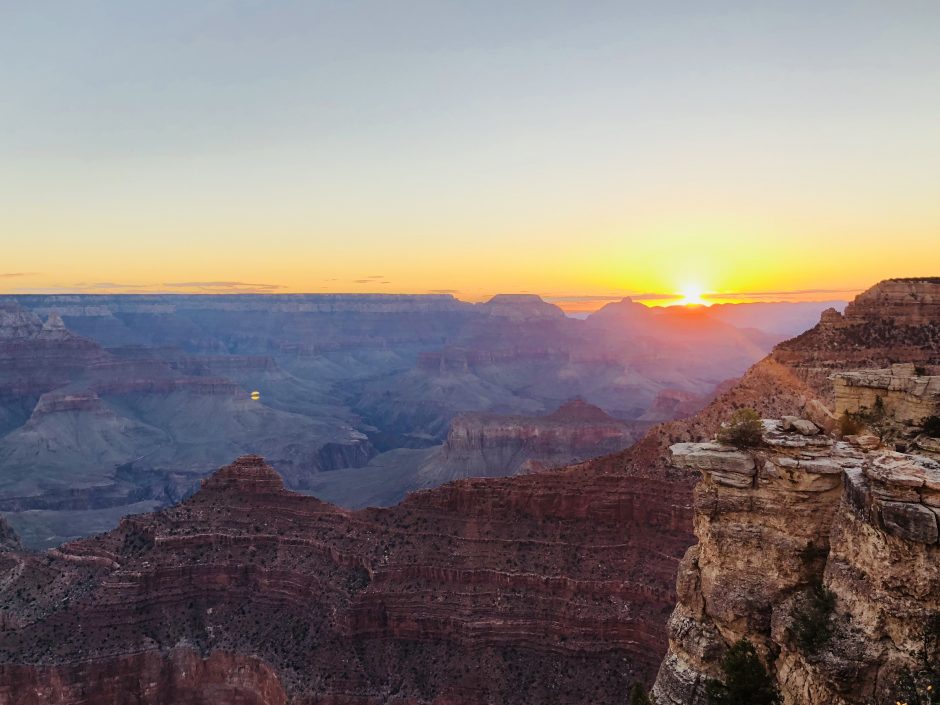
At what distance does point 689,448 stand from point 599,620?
23.4 m

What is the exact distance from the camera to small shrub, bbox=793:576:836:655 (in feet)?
45.2

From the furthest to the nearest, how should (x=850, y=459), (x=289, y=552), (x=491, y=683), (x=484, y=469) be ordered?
(x=484, y=469) → (x=289, y=552) → (x=491, y=683) → (x=850, y=459)

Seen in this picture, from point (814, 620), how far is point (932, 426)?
12523 millimetres

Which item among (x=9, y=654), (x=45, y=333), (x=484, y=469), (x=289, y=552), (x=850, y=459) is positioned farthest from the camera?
(x=45, y=333)

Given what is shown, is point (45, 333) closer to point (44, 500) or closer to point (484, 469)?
point (44, 500)

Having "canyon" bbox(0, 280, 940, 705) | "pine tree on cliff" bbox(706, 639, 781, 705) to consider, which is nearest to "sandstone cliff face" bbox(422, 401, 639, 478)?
"canyon" bbox(0, 280, 940, 705)

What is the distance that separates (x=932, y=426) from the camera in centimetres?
2294

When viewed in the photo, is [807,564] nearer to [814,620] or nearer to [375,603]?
[814,620]

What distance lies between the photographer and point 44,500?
125 meters

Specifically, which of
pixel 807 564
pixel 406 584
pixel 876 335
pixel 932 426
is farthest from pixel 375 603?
pixel 876 335

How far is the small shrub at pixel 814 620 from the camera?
1379 centimetres

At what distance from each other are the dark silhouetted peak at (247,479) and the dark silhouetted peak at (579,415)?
79.6 meters

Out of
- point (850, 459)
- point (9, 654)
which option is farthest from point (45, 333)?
point (850, 459)

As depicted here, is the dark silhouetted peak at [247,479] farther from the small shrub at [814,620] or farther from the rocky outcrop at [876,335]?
the small shrub at [814,620]
